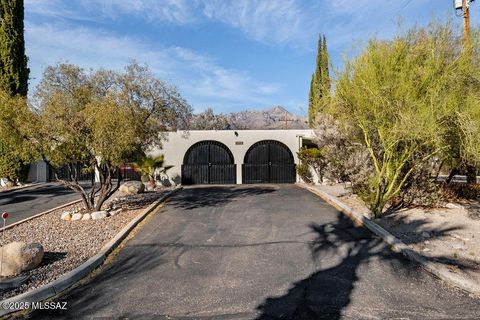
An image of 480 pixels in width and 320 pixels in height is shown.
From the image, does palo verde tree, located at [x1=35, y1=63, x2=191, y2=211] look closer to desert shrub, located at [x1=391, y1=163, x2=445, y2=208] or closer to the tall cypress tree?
the tall cypress tree

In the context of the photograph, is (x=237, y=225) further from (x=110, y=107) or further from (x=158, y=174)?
(x=158, y=174)

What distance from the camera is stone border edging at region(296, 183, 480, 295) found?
538 centimetres

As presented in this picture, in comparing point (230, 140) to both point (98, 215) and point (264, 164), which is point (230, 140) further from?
point (98, 215)

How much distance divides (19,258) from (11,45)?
17591 mm

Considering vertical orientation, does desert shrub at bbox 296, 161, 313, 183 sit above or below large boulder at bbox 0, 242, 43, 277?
above

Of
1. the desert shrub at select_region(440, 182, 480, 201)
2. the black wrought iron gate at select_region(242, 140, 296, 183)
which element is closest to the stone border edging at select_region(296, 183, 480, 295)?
the desert shrub at select_region(440, 182, 480, 201)

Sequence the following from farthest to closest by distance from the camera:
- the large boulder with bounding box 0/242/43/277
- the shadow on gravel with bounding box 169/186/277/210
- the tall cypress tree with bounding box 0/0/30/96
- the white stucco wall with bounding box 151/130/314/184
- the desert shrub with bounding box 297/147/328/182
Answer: the white stucco wall with bounding box 151/130/314/184, the tall cypress tree with bounding box 0/0/30/96, the desert shrub with bounding box 297/147/328/182, the shadow on gravel with bounding box 169/186/277/210, the large boulder with bounding box 0/242/43/277

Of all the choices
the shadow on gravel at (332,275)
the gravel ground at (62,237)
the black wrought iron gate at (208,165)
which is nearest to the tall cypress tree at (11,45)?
the black wrought iron gate at (208,165)

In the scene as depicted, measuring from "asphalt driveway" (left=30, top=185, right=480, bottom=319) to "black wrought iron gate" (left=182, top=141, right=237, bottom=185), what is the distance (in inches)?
391

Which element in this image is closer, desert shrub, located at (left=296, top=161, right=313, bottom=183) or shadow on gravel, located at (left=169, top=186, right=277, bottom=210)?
shadow on gravel, located at (left=169, top=186, right=277, bottom=210)

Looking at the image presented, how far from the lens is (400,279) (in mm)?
5723

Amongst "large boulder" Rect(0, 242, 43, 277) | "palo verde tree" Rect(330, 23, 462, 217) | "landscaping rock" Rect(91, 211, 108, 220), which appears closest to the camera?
"large boulder" Rect(0, 242, 43, 277)

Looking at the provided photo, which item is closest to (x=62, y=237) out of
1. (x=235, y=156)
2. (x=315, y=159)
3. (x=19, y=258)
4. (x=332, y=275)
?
(x=19, y=258)

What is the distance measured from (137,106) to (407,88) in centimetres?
867
